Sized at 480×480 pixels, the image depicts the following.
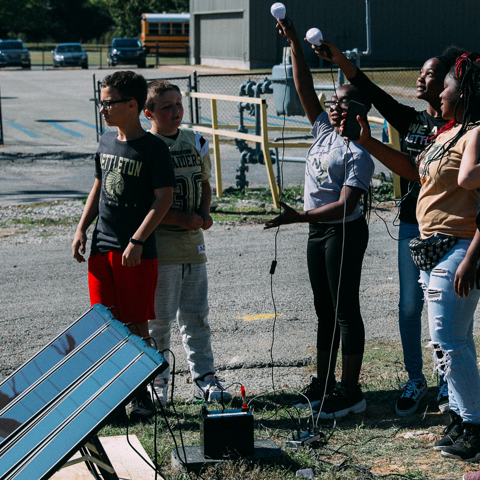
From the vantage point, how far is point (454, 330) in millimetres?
3189

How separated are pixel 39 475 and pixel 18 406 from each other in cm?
60

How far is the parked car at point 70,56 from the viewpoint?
40031 mm

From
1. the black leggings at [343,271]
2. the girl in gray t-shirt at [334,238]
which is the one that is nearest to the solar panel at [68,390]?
the girl in gray t-shirt at [334,238]

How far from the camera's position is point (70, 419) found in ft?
7.68

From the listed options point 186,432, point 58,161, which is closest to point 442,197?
point 186,432

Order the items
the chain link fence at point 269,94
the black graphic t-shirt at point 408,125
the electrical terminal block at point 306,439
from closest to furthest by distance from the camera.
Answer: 1. the electrical terminal block at point 306,439
2. the black graphic t-shirt at point 408,125
3. the chain link fence at point 269,94

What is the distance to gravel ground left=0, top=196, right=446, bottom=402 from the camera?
15.9 ft

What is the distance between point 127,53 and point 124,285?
124ft

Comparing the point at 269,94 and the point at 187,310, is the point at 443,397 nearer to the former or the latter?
the point at 187,310

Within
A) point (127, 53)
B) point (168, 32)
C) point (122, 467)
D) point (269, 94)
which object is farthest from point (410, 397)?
point (168, 32)

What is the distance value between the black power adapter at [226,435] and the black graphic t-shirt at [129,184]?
1020 millimetres

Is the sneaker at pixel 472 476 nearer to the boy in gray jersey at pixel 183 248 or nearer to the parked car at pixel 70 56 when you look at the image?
the boy in gray jersey at pixel 183 248

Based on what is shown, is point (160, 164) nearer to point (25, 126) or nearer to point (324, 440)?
point (324, 440)

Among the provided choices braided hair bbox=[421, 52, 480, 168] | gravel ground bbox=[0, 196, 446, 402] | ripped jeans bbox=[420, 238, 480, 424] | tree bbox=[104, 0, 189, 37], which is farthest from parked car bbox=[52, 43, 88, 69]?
ripped jeans bbox=[420, 238, 480, 424]
